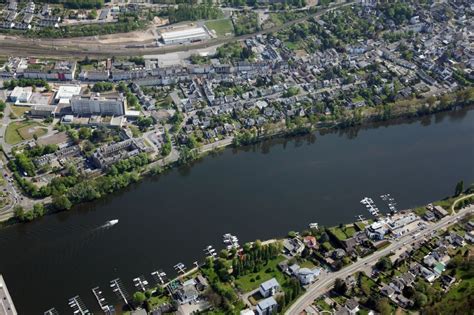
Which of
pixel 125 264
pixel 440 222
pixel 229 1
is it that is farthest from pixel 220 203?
pixel 229 1

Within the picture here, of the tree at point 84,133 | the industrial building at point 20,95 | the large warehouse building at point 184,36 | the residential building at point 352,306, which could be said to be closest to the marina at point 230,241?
the residential building at point 352,306

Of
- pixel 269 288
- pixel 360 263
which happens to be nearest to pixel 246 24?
pixel 360 263

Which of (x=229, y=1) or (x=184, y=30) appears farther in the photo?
(x=229, y=1)

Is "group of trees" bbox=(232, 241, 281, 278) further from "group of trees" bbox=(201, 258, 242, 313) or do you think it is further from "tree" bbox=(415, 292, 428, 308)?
"tree" bbox=(415, 292, 428, 308)

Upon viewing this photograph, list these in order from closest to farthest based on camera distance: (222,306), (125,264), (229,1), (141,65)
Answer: (222,306), (125,264), (141,65), (229,1)

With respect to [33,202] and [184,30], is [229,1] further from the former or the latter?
[33,202]

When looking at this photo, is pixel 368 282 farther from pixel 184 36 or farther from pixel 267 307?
pixel 184 36

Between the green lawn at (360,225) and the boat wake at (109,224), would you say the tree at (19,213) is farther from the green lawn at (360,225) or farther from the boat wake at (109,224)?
the green lawn at (360,225)
